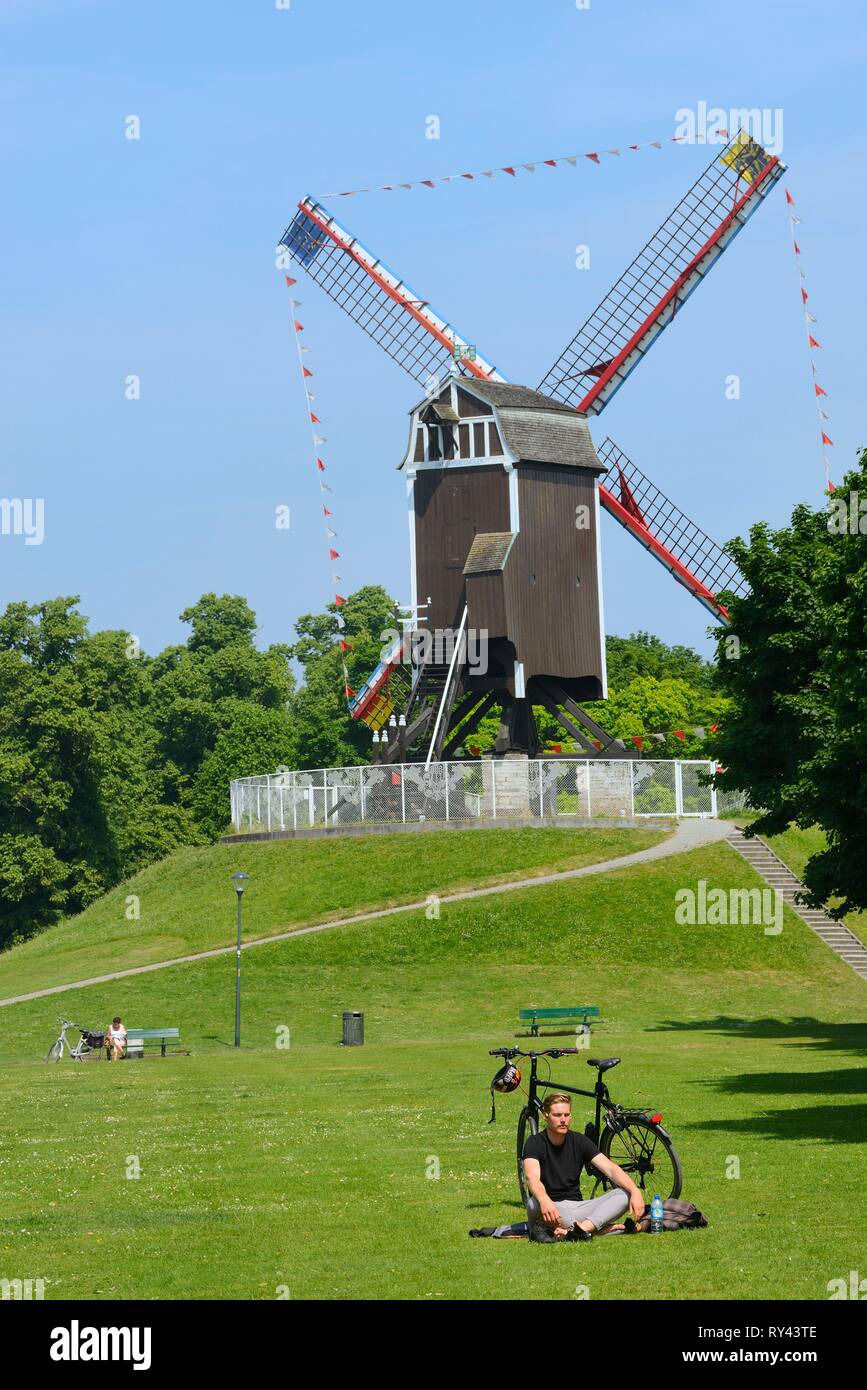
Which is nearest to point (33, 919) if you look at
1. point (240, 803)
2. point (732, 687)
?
point (240, 803)

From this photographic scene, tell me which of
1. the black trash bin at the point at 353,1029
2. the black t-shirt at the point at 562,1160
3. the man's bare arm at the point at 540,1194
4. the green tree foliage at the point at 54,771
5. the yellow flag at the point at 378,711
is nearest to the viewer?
the man's bare arm at the point at 540,1194

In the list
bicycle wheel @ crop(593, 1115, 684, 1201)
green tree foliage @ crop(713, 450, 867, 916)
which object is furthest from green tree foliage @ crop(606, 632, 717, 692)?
bicycle wheel @ crop(593, 1115, 684, 1201)

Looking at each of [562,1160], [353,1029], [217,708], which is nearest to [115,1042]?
[353,1029]

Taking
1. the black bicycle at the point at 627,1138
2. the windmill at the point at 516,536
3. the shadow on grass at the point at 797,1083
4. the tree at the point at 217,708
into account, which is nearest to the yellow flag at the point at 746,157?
the windmill at the point at 516,536

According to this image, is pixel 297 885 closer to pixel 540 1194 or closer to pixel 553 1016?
pixel 553 1016

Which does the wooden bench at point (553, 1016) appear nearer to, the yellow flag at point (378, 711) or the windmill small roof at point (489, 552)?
the windmill small roof at point (489, 552)

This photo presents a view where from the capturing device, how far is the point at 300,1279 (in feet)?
49.3

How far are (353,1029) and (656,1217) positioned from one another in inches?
A: 1104

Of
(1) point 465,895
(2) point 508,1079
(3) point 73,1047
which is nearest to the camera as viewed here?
(2) point 508,1079

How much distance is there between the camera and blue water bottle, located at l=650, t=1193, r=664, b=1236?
17.1m

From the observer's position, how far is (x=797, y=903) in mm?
54188

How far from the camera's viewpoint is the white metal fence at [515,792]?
65625 mm

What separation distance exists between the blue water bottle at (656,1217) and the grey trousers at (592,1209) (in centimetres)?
22

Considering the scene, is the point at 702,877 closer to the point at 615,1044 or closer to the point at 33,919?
the point at 615,1044
